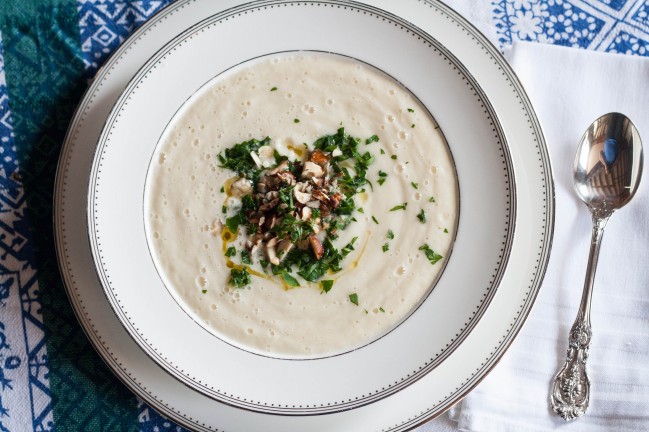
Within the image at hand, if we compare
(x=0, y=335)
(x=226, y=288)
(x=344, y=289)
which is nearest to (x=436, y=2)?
(x=344, y=289)

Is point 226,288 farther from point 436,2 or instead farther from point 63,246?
point 436,2

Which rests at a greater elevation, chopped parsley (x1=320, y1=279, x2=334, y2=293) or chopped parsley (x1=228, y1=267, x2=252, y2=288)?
chopped parsley (x1=320, y1=279, x2=334, y2=293)

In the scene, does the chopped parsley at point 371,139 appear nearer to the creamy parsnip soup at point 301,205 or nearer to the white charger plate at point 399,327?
the creamy parsnip soup at point 301,205

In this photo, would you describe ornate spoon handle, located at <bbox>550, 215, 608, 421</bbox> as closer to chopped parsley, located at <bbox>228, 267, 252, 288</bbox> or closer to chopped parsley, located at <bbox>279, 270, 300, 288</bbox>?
chopped parsley, located at <bbox>279, 270, 300, 288</bbox>

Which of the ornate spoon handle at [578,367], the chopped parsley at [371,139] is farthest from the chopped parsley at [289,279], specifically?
the ornate spoon handle at [578,367]

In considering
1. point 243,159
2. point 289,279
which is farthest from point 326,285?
point 243,159

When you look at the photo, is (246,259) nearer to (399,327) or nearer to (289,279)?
(289,279)

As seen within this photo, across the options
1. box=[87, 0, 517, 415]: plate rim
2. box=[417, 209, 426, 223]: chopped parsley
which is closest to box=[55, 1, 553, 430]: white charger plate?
box=[87, 0, 517, 415]: plate rim
